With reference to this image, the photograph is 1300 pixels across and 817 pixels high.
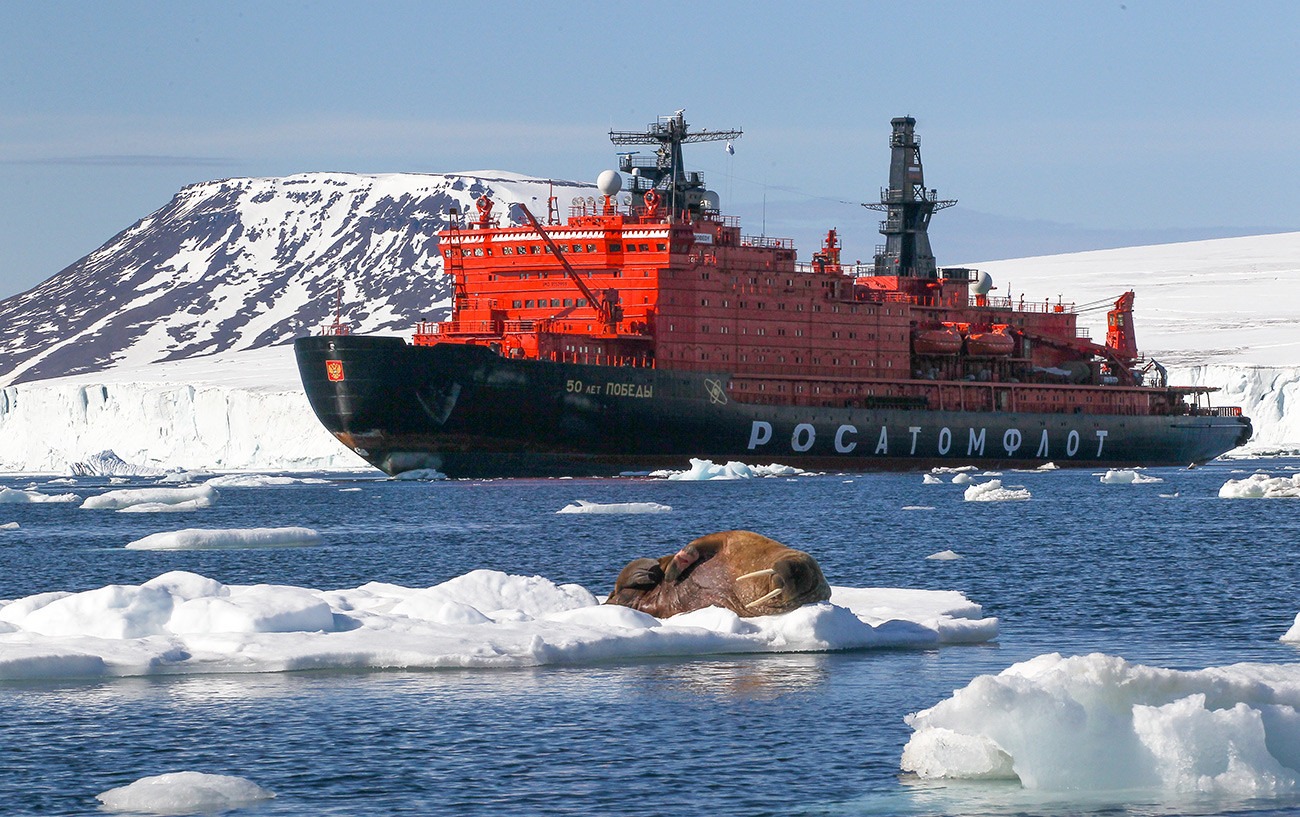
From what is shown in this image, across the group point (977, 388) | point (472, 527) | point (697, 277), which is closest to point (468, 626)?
point (472, 527)

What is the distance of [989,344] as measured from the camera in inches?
2749

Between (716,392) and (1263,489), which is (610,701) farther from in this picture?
(716,392)

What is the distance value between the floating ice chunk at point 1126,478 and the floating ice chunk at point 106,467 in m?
42.0

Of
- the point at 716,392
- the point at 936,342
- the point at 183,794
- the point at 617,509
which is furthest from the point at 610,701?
the point at 936,342

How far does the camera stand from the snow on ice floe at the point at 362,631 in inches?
611

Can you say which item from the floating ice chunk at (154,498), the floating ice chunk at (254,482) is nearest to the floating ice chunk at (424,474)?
the floating ice chunk at (254,482)

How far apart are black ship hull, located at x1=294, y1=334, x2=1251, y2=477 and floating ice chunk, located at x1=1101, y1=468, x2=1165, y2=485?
10080mm

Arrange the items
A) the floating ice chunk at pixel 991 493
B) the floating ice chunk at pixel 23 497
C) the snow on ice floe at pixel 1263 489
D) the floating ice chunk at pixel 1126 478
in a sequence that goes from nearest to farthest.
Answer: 1. the snow on ice floe at pixel 1263 489
2. the floating ice chunk at pixel 991 493
3. the floating ice chunk at pixel 23 497
4. the floating ice chunk at pixel 1126 478

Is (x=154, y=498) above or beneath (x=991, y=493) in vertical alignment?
beneath

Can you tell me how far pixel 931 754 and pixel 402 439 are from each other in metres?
44.3

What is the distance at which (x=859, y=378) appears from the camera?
214 ft

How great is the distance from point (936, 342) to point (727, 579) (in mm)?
53068

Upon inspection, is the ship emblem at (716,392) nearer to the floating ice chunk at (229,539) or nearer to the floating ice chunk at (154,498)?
the floating ice chunk at (154,498)

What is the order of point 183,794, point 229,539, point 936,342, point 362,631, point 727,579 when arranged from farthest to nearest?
point 936,342 < point 229,539 < point 727,579 < point 362,631 < point 183,794
